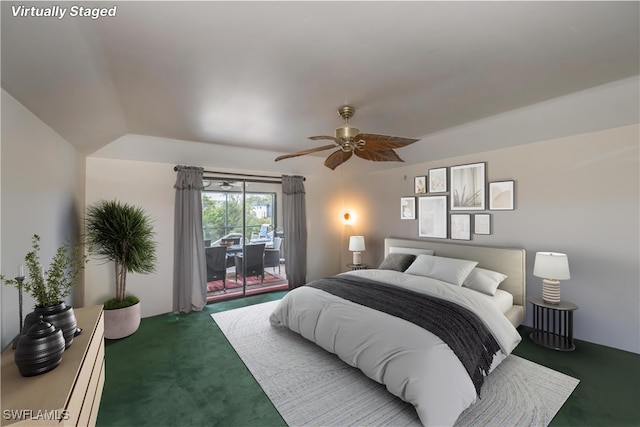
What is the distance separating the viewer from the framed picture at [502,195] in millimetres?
3475

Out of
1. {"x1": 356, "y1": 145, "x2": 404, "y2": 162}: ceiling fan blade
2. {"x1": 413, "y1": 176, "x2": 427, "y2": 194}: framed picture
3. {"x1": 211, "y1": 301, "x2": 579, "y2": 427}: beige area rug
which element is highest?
{"x1": 356, "y1": 145, "x2": 404, "y2": 162}: ceiling fan blade

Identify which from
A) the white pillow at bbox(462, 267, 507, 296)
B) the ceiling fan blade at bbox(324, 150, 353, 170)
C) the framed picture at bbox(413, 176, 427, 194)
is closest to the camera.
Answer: the ceiling fan blade at bbox(324, 150, 353, 170)

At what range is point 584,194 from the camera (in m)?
2.93

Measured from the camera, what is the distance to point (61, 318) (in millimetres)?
1686

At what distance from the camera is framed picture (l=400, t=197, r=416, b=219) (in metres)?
4.59

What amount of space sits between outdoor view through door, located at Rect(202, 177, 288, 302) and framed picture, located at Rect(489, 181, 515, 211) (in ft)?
11.8

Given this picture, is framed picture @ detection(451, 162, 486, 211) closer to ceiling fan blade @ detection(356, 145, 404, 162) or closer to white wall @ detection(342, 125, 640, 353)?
white wall @ detection(342, 125, 640, 353)

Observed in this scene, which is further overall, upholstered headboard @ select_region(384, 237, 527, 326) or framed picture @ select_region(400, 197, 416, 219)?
framed picture @ select_region(400, 197, 416, 219)

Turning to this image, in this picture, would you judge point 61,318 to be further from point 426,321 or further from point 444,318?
point 444,318

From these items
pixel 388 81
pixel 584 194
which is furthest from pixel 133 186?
pixel 584 194

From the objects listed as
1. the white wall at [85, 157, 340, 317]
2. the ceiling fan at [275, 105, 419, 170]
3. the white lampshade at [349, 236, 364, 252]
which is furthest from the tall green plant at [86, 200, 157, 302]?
the white lampshade at [349, 236, 364, 252]

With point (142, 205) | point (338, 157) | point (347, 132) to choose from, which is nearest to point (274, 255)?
point (142, 205)

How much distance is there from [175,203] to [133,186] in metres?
0.59

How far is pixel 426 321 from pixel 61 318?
2625 mm
